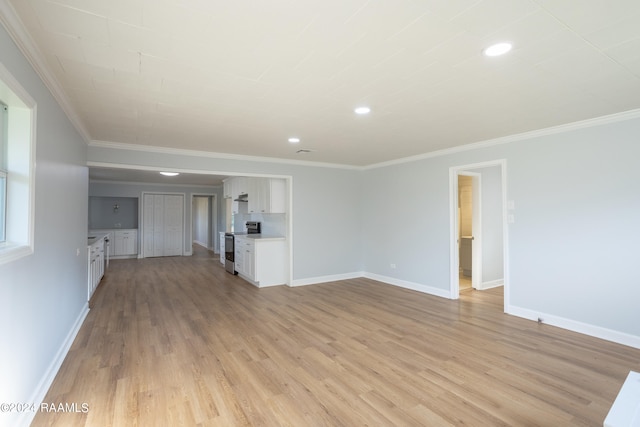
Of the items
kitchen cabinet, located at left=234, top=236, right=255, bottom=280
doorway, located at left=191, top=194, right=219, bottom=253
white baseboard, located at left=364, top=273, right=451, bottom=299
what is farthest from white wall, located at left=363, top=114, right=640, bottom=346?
doorway, located at left=191, top=194, right=219, bottom=253

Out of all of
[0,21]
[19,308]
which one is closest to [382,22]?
[0,21]

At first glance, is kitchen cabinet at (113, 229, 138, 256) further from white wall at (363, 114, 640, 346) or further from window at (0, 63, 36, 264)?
white wall at (363, 114, 640, 346)

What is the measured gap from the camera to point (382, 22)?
1.78m

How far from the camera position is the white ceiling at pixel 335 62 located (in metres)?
1.70

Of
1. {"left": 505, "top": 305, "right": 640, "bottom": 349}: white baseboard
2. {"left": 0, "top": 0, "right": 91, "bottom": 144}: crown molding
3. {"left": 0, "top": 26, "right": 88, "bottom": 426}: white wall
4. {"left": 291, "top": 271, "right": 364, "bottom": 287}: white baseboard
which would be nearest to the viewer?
{"left": 0, "top": 0, "right": 91, "bottom": 144}: crown molding

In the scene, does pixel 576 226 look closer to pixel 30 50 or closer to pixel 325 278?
pixel 325 278

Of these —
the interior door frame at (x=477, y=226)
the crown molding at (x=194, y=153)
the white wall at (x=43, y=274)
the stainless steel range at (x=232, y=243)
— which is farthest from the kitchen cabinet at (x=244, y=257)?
the interior door frame at (x=477, y=226)

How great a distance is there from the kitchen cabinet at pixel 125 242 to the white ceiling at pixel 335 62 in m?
7.21

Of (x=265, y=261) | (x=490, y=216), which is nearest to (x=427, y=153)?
(x=490, y=216)

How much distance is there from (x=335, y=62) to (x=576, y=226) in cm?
353

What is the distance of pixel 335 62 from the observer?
7.34 ft

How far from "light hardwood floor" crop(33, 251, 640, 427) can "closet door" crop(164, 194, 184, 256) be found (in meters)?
5.87

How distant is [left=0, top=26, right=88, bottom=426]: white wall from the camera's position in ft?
5.89

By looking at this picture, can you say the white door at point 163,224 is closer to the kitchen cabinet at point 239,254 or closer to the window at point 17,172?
the kitchen cabinet at point 239,254
